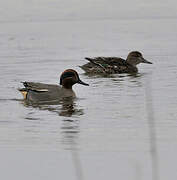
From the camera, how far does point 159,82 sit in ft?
45.2

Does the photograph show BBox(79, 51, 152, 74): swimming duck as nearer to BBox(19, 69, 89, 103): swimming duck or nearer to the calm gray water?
the calm gray water

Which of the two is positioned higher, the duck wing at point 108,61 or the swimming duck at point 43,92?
the duck wing at point 108,61

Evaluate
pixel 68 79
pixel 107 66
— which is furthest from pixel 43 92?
pixel 107 66

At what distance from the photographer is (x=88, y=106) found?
1133cm

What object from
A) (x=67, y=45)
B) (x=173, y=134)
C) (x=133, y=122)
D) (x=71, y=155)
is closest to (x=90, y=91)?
(x=133, y=122)

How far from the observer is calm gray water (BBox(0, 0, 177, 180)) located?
7254 millimetres

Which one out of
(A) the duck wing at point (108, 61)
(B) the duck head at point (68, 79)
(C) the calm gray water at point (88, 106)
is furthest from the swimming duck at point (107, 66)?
(B) the duck head at point (68, 79)

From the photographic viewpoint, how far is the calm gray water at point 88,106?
725cm

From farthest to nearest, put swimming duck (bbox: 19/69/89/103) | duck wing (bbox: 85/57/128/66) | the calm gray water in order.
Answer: duck wing (bbox: 85/57/128/66), swimming duck (bbox: 19/69/89/103), the calm gray water

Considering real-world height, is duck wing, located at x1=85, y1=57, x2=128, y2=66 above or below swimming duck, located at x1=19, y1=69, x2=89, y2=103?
above

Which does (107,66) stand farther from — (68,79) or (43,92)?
(43,92)

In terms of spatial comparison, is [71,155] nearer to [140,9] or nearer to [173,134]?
[173,134]

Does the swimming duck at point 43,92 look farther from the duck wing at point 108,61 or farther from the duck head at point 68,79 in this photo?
the duck wing at point 108,61

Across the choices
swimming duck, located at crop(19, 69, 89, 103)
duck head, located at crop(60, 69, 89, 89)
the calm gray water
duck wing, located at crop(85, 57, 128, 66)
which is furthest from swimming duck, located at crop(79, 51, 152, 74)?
swimming duck, located at crop(19, 69, 89, 103)
